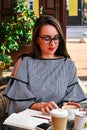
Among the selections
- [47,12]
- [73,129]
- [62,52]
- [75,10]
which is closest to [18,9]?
[47,12]

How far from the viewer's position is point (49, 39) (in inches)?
83.2

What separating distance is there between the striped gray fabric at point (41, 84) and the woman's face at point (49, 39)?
7 centimetres

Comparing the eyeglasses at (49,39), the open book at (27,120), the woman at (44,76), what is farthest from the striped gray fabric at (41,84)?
the open book at (27,120)

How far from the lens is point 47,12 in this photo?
680cm

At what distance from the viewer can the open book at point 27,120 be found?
1.68 meters

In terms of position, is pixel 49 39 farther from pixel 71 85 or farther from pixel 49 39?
pixel 71 85

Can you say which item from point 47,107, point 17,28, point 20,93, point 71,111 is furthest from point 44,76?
point 17,28

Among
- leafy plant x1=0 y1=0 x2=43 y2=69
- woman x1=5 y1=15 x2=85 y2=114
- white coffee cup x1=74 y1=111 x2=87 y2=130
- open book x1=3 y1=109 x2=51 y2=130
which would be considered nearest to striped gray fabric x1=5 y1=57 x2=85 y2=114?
woman x1=5 y1=15 x2=85 y2=114

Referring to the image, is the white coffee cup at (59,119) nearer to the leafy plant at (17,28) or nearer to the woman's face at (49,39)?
the woman's face at (49,39)

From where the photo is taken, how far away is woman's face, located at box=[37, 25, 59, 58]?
2.11 meters

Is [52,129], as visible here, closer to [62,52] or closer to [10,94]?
[10,94]

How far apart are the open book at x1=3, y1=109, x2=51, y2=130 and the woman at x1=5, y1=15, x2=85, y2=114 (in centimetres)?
17

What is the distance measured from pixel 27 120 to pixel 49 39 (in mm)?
573

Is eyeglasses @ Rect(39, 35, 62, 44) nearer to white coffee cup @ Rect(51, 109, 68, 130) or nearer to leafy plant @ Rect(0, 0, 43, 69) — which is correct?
white coffee cup @ Rect(51, 109, 68, 130)
